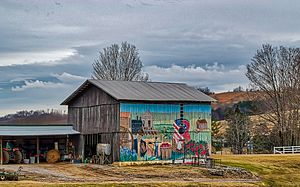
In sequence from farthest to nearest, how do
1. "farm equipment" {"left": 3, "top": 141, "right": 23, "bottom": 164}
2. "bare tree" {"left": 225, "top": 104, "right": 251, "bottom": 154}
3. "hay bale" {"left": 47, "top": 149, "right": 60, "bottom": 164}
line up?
"bare tree" {"left": 225, "top": 104, "right": 251, "bottom": 154}
"hay bale" {"left": 47, "top": 149, "right": 60, "bottom": 164}
"farm equipment" {"left": 3, "top": 141, "right": 23, "bottom": 164}

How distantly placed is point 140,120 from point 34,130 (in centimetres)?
1003

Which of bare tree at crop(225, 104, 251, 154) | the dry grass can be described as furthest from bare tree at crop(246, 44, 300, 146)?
the dry grass

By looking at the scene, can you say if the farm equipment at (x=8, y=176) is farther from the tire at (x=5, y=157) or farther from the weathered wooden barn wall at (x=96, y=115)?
the weathered wooden barn wall at (x=96, y=115)

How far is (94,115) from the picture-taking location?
58.0 metres

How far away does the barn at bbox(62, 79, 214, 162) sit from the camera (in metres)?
54.8

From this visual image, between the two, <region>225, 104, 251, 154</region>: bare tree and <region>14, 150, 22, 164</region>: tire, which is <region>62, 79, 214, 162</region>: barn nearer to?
<region>14, 150, 22, 164</region>: tire

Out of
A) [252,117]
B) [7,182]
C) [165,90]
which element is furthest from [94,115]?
[252,117]

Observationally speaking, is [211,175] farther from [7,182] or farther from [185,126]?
[7,182]

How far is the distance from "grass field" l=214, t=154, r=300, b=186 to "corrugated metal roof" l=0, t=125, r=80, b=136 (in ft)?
51.7

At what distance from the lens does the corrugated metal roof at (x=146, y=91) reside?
55750 millimetres

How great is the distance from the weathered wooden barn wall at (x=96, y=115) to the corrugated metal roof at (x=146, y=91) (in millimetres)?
656

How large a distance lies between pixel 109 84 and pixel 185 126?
8.29 m

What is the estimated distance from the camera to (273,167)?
58.7 meters

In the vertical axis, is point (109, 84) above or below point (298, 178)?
above
